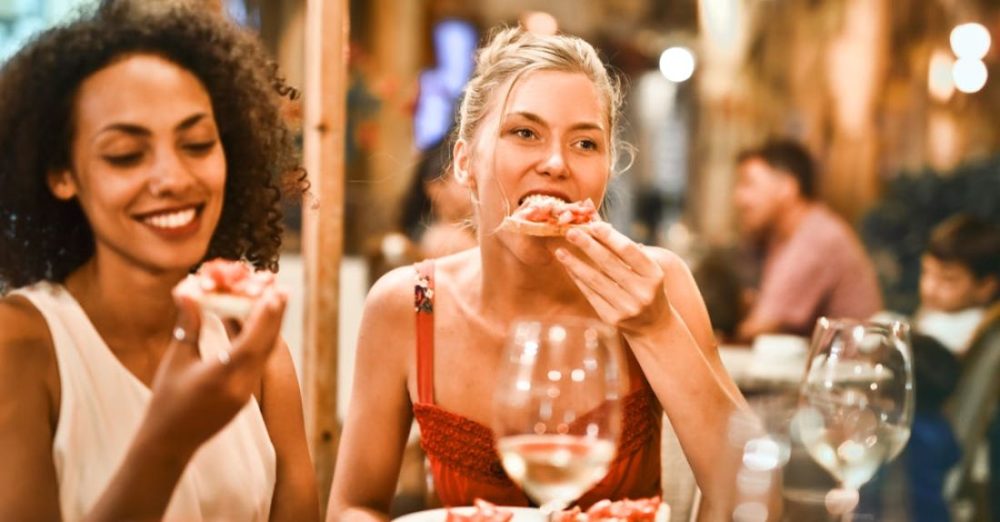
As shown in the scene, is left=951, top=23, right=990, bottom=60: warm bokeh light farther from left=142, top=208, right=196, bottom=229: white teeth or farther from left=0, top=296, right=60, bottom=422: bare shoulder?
left=0, top=296, right=60, bottom=422: bare shoulder

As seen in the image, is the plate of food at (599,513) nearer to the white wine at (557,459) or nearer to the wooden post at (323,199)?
the white wine at (557,459)

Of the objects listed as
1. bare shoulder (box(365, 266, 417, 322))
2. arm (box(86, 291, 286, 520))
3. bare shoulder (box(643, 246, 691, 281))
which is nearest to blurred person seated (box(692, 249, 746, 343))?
bare shoulder (box(643, 246, 691, 281))

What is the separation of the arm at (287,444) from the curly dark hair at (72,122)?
0.62 feet

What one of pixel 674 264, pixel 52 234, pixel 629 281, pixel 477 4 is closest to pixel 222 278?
pixel 52 234

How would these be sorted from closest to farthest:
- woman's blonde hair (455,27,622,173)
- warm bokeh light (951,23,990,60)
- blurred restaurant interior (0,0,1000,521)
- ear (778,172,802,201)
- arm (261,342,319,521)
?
arm (261,342,319,521) → woman's blonde hair (455,27,622,173) → blurred restaurant interior (0,0,1000,521) → ear (778,172,802,201) → warm bokeh light (951,23,990,60)

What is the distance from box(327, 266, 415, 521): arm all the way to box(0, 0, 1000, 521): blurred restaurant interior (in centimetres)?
17

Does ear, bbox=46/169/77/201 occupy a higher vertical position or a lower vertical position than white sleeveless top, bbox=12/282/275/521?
higher

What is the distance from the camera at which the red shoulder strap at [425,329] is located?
236 centimetres

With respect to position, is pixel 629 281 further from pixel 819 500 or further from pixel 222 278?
pixel 222 278

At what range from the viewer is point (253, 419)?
1.86m

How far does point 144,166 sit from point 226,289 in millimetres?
326

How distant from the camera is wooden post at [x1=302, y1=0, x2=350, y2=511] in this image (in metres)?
2.47

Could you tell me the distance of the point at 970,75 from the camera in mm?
10734

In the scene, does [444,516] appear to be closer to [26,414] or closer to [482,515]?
[482,515]
